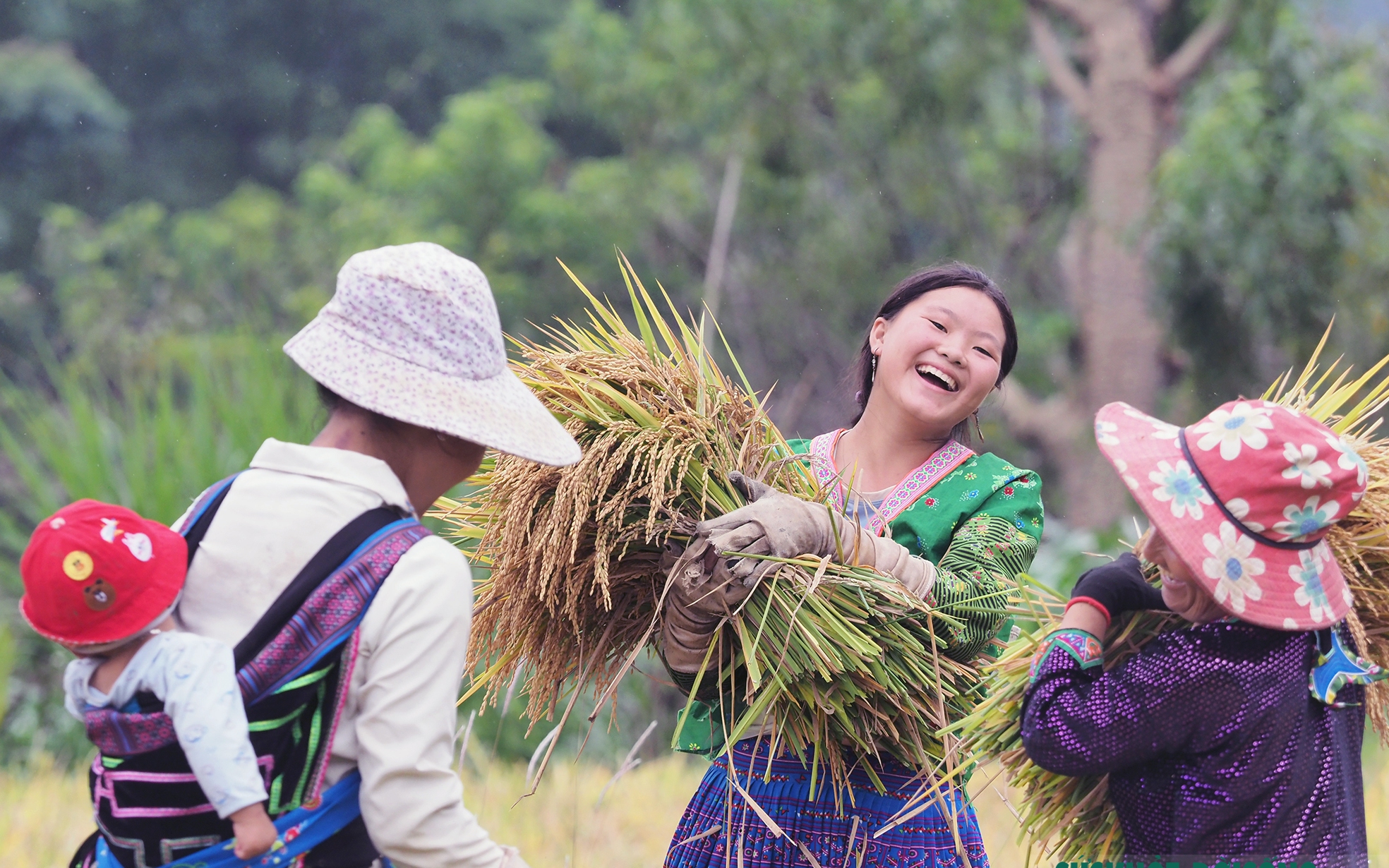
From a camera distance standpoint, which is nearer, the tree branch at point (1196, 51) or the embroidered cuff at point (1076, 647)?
the embroidered cuff at point (1076, 647)

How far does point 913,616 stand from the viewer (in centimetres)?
176

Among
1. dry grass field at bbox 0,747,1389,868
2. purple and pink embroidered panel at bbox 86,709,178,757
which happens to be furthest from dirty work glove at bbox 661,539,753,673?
dry grass field at bbox 0,747,1389,868

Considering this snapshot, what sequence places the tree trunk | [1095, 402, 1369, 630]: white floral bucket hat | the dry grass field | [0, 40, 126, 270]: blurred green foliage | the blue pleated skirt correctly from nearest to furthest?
1. [1095, 402, 1369, 630]: white floral bucket hat
2. the blue pleated skirt
3. the dry grass field
4. the tree trunk
5. [0, 40, 126, 270]: blurred green foliage

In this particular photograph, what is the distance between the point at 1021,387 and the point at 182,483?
5177mm

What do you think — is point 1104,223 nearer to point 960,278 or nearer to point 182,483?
point 182,483

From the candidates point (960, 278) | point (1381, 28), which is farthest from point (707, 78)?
point (960, 278)

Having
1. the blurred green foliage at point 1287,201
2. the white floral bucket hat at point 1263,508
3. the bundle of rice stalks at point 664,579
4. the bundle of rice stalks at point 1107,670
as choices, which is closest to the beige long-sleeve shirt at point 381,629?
the bundle of rice stalks at point 664,579

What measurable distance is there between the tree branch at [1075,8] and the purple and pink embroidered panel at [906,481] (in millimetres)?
6788

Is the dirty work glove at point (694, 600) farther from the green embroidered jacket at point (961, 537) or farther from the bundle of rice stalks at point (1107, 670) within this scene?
the bundle of rice stalks at point (1107, 670)

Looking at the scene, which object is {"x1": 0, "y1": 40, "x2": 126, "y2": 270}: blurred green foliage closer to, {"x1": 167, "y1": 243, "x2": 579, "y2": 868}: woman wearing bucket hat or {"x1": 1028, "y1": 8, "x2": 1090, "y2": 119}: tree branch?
{"x1": 1028, "y1": 8, "x2": 1090, "y2": 119}: tree branch

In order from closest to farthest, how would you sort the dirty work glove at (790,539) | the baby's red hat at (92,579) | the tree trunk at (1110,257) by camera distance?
1. the baby's red hat at (92,579)
2. the dirty work glove at (790,539)
3. the tree trunk at (1110,257)

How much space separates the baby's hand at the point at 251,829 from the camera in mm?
1236

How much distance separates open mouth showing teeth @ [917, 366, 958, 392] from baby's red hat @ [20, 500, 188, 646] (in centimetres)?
117

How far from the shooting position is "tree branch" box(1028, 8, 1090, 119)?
8.13 m
